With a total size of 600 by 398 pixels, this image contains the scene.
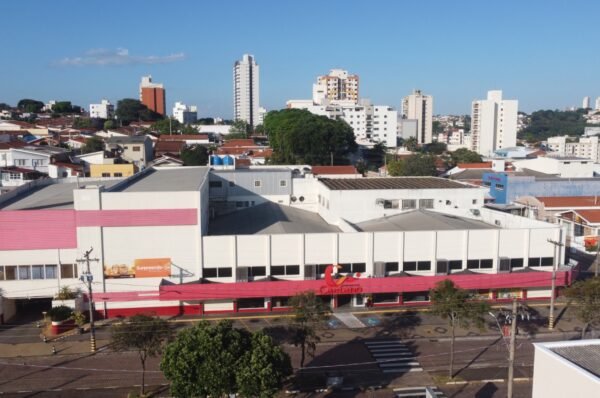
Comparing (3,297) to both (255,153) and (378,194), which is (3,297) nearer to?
(378,194)

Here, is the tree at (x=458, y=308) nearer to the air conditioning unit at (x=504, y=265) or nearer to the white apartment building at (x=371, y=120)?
the air conditioning unit at (x=504, y=265)

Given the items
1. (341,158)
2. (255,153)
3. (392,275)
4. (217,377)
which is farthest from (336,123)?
(217,377)

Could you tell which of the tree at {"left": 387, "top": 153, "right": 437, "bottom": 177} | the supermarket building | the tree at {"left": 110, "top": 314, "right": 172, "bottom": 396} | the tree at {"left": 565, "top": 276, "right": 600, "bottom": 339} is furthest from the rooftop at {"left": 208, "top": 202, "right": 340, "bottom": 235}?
the tree at {"left": 387, "top": 153, "right": 437, "bottom": 177}

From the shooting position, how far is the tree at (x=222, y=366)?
2162 cm

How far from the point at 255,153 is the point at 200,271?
7717 centimetres

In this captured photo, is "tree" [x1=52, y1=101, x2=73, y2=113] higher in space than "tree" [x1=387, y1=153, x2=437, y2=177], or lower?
higher

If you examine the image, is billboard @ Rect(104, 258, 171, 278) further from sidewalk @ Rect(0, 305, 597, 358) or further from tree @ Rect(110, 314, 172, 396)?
tree @ Rect(110, 314, 172, 396)

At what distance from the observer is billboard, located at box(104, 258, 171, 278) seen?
1432 inches

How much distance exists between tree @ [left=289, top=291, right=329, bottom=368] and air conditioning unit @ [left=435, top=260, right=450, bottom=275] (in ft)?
43.2

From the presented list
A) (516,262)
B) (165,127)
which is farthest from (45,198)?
(165,127)

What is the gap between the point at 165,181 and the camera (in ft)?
154

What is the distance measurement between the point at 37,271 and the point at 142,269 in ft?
22.2

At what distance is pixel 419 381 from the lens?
2769 centimetres

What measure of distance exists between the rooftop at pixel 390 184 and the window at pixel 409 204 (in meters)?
1.71
